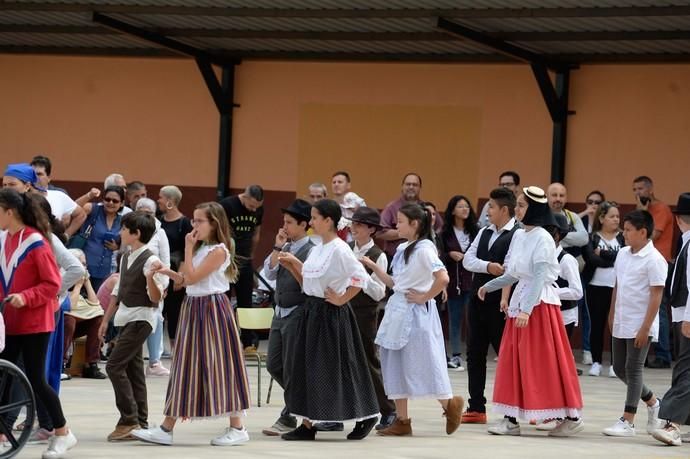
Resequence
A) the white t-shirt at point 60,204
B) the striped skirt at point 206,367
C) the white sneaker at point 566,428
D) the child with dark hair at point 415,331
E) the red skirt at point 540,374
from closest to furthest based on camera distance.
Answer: the striped skirt at point 206,367 < the child with dark hair at point 415,331 < the red skirt at point 540,374 < the white sneaker at point 566,428 < the white t-shirt at point 60,204

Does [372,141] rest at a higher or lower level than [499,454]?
higher

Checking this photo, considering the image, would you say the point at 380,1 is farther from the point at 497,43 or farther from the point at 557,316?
the point at 557,316

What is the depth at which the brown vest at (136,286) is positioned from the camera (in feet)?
34.0

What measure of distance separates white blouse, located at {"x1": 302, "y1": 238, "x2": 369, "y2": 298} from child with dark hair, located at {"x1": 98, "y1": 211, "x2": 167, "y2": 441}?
105 cm

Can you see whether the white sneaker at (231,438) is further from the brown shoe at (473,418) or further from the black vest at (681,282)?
the black vest at (681,282)

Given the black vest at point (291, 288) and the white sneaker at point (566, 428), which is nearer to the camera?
the black vest at point (291, 288)

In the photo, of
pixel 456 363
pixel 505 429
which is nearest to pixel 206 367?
pixel 505 429

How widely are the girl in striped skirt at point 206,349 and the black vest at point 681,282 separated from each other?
10.9 ft

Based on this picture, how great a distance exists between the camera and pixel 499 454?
9.80m

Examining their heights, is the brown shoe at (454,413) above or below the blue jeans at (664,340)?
below

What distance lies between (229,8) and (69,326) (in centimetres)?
444

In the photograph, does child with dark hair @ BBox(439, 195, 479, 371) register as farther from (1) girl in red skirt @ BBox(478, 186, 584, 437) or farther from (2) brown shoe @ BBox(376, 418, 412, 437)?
(2) brown shoe @ BBox(376, 418, 412, 437)

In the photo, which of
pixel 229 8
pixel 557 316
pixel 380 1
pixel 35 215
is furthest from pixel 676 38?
pixel 35 215

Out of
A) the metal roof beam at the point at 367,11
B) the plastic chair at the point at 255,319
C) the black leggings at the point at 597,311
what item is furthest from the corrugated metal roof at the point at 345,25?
the plastic chair at the point at 255,319
